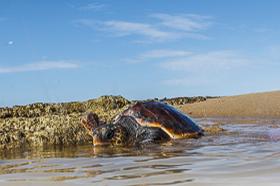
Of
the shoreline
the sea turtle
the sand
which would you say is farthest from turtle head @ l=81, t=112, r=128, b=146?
the sand

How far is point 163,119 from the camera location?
562 cm

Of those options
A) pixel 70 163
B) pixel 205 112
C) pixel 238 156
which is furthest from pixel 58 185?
pixel 205 112

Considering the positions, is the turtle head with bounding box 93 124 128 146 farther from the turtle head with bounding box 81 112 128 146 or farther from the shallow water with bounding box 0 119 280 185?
the shallow water with bounding box 0 119 280 185

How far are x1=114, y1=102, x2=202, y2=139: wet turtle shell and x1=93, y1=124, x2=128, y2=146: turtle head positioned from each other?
1.89 feet

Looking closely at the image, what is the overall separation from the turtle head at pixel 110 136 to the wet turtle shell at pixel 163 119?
22.7 inches

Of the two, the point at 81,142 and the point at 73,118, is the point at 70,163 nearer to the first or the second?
the point at 81,142

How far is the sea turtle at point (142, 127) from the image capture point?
17.1 ft

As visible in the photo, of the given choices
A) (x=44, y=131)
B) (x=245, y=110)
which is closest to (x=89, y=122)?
(x=44, y=131)

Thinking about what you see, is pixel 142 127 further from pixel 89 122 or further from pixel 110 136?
pixel 89 122

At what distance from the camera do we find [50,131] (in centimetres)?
573

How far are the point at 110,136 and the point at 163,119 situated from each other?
1.17 meters

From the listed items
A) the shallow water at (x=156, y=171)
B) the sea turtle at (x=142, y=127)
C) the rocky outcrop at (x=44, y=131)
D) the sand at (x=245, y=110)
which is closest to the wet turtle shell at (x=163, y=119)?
the sea turtle at (x=142, y=127)

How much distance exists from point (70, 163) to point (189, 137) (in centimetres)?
293

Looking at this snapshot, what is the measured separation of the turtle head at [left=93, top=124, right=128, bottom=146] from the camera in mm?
5123
